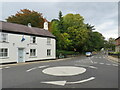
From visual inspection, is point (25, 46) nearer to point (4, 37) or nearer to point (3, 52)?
point (4, 37)

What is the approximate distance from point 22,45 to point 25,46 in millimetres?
632

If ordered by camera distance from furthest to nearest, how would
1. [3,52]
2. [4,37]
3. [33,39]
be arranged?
[33,39], [4,37], [3,52]

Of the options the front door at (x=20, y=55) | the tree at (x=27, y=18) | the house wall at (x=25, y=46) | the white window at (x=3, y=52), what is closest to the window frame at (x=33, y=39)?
the house wall at (x=25, y=46)

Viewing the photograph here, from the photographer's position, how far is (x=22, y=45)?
19.9m

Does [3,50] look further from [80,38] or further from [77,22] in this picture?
[77,22]

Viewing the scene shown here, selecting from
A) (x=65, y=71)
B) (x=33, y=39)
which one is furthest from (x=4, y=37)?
(x=65, y=71)

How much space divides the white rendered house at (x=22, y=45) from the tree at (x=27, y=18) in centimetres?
1596

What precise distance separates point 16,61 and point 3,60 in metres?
2.32

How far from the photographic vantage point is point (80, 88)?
586 centimetres

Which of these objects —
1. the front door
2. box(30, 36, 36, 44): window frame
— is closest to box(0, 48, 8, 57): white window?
the front door

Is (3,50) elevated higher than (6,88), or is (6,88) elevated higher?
(3,50)

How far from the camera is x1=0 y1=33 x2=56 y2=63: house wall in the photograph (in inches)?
709

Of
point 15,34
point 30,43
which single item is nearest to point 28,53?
point 30,43

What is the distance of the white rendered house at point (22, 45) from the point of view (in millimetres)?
17656
